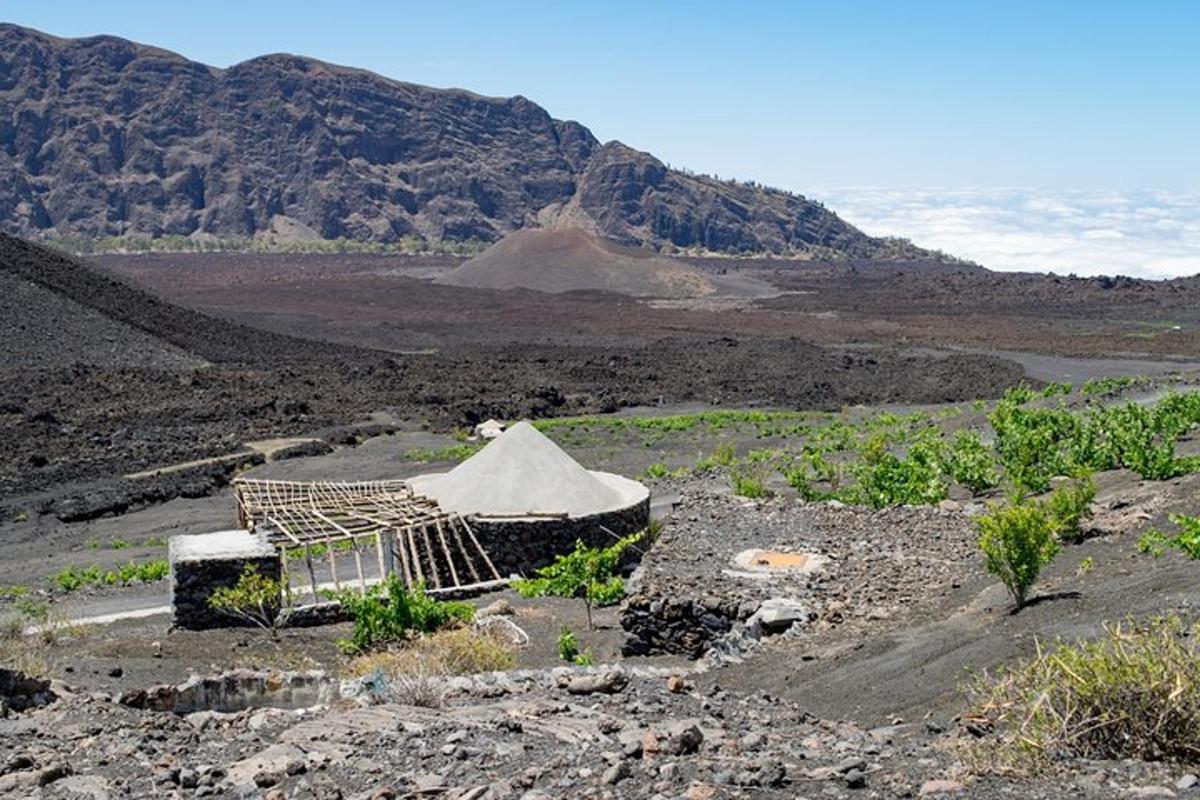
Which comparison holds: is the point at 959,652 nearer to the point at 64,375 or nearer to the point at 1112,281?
the point at 64,375

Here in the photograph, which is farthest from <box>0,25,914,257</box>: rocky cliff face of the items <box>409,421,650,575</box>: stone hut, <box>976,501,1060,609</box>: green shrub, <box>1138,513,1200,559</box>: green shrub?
<box>976,501,1060,609</box>: green shrub

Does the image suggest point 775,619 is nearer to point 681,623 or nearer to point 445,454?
point 681,623

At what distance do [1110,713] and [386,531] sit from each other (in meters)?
14.9

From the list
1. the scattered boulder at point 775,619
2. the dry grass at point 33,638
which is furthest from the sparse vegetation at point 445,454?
the scattered boulder at point 775,619

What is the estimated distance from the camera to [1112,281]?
106625 mm

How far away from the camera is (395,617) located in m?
16.4

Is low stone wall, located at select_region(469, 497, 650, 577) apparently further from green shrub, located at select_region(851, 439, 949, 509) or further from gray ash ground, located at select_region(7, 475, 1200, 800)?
green shrub, located at select_region(851, 439, 949, 509)

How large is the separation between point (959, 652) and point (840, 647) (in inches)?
71.4

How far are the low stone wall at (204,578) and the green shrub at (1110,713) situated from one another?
1213cm

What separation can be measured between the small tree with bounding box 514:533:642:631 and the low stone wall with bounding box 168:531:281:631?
3.85 meters

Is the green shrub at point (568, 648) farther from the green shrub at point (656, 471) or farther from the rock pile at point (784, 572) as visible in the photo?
the green shrub at point (656, 471)

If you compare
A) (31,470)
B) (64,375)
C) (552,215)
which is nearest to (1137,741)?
(31,470)

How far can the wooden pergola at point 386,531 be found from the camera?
20.6 m

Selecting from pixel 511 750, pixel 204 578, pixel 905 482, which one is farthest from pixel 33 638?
pixel 905 482
